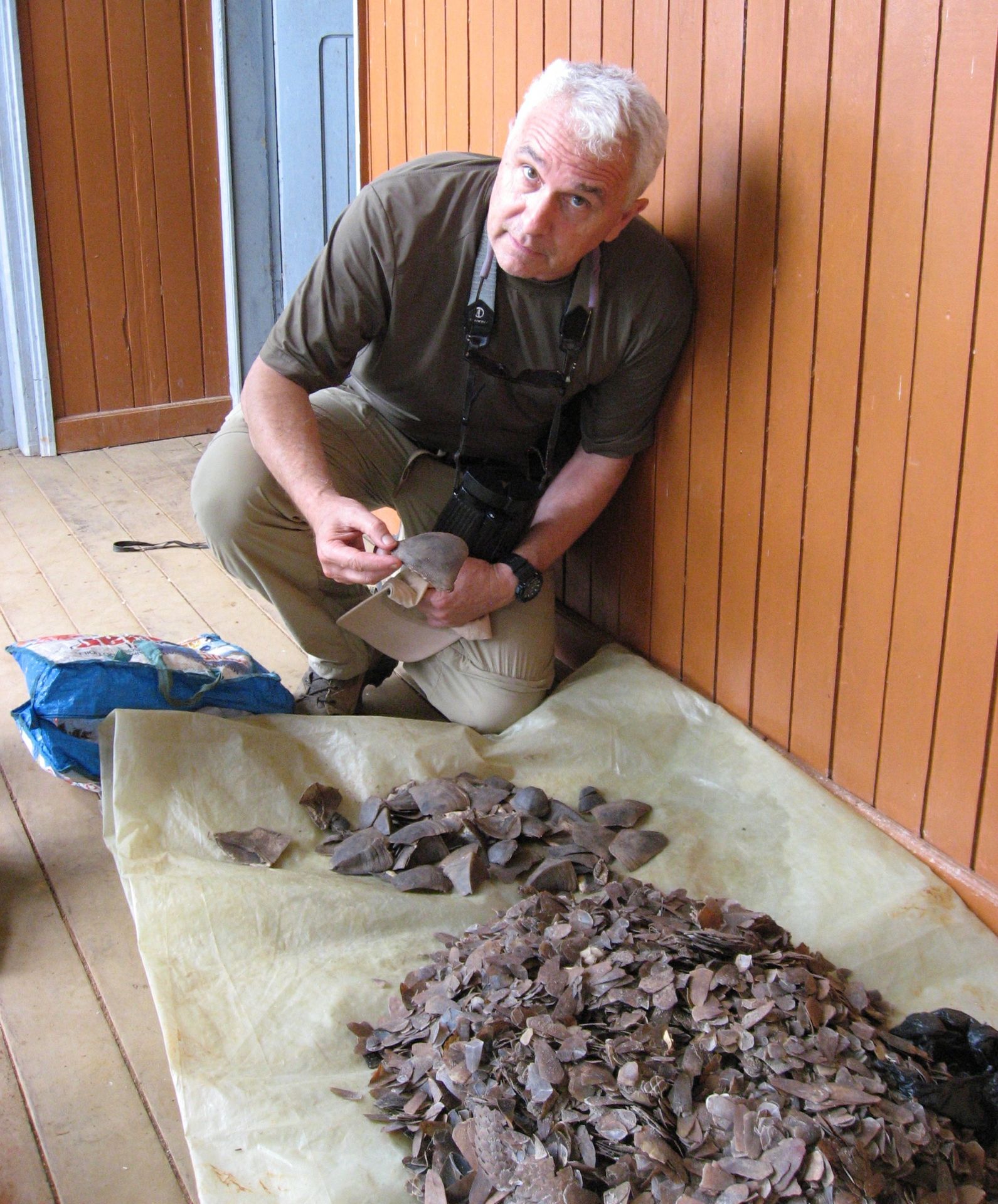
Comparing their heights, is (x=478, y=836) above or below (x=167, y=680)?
below

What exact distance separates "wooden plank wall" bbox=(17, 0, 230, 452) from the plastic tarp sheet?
244 cm

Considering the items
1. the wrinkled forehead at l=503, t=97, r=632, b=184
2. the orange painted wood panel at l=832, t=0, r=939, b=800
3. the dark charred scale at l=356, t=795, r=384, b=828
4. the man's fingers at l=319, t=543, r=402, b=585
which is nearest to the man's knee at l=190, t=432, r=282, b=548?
the man's fingers at l=319, t=543, r=402, b=585

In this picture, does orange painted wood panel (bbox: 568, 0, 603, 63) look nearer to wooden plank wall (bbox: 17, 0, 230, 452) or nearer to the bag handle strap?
the bag handle strap

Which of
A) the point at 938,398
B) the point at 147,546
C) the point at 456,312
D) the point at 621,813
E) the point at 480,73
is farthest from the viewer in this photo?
the point at 147,546

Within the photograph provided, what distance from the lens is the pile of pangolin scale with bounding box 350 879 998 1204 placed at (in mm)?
1446

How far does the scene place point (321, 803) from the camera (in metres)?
2.22

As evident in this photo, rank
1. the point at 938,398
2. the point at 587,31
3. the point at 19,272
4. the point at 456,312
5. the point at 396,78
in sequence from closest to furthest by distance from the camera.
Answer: the point at 938,398, the point at 456,312, the point at 587,31, the point at 396,78, the point at 19,272

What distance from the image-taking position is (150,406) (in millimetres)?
4523

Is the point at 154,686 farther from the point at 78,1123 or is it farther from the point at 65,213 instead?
the point at 65,213

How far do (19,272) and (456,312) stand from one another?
2428 millimetres

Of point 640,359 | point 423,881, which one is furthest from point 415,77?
point 423,881

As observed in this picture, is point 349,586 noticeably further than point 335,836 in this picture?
Yes

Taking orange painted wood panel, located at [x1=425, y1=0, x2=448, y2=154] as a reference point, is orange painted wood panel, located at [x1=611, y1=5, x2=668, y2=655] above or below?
below

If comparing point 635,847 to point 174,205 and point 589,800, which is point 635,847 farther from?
point 174,205
